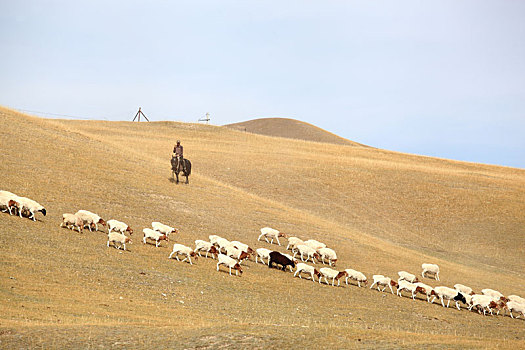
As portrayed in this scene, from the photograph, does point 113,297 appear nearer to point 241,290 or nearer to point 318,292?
point 241,290

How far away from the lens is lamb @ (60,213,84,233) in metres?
24.3

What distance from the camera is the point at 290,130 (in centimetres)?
16312

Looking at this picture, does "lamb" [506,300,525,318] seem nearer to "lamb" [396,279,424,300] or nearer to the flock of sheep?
the flock of sheep

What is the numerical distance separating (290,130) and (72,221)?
14053 centimetres

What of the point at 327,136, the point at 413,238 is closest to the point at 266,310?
the point at 413,238

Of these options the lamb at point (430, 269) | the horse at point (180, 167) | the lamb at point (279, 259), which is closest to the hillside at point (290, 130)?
the horse at point (180, 167)

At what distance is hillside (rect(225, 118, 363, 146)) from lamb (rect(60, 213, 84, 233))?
406 ft

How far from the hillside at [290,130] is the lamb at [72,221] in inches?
4875

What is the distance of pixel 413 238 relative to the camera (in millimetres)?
43469

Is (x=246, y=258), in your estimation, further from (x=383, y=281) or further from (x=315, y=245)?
(x=383, y=281)

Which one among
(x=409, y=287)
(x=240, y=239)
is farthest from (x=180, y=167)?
(x=409, y=287)

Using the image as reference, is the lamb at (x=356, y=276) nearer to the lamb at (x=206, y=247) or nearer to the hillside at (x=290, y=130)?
the lamb at (x=206, y=247)

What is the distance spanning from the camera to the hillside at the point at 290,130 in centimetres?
15475

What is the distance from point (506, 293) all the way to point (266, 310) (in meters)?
16.8
